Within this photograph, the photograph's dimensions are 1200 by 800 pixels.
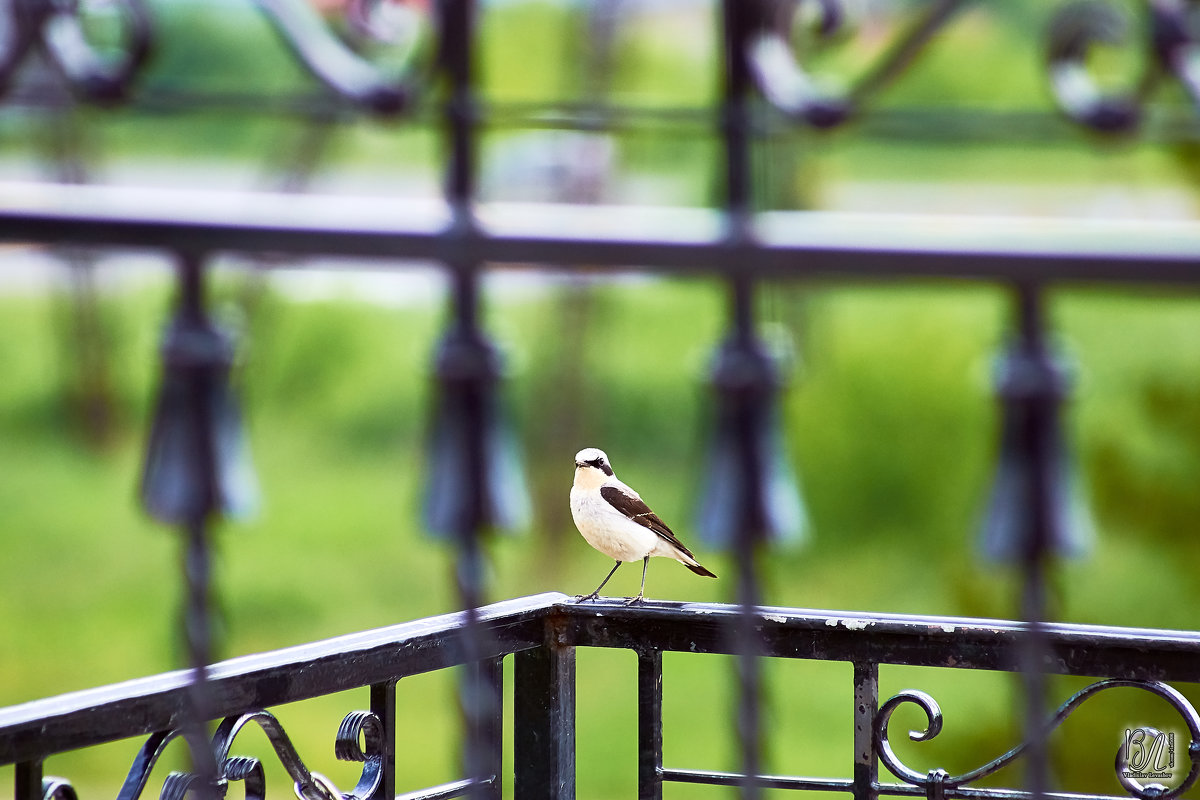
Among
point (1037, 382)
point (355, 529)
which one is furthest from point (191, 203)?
point (355, 529)

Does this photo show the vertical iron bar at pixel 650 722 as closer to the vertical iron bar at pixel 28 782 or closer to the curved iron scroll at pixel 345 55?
the vertical iron bar at pixel 28 782

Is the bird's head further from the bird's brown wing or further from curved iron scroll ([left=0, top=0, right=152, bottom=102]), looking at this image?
curved iron scroll ([left=0, top=0, right=152, bottom=102])

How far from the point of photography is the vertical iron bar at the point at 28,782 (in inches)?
36.6

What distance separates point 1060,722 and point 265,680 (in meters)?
0.78

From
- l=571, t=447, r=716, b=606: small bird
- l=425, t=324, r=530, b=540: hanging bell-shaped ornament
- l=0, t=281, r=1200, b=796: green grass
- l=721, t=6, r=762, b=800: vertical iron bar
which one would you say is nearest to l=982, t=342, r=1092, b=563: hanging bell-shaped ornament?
l=721, t=6, r=762, b=800: vertical iron bar

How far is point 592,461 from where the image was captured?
2.52m

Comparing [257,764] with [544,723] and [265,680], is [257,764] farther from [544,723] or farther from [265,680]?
[544,723]

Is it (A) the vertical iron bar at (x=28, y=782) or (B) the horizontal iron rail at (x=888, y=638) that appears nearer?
(A) the vertical iron bar at (x=28, y=782)

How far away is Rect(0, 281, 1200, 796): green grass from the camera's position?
5.38m

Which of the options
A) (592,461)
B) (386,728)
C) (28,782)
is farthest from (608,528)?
(28,782)

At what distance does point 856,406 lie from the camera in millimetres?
5824

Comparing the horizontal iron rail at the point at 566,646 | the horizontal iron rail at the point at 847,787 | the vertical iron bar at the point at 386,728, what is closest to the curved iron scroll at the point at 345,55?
the horizontal iron rail at the point at 566,646

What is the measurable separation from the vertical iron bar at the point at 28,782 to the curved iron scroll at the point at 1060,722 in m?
0.81

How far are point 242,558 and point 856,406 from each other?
3808 mm
